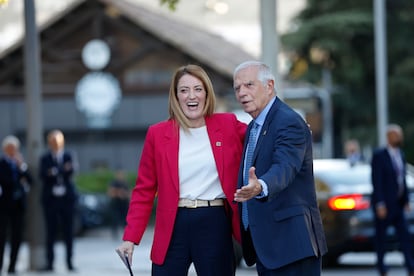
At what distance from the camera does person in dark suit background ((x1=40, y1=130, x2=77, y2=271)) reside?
19.2 m

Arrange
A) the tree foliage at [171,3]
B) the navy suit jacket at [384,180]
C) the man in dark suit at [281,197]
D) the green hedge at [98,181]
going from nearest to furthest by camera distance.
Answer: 1. the man in dark suit at [281,197]
2. the tree foliage at [171,3]
3. the navy suit jacket at [384,180]
4. the green hedge at [98,181]

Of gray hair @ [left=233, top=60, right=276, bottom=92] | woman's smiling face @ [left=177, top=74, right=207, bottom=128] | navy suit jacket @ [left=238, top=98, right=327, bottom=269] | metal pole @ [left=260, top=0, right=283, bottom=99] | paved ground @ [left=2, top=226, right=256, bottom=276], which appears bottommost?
paved ground @ [left=2, top=226, right=256, bottom=276]

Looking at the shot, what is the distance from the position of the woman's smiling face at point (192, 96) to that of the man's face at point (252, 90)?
0.48 meters

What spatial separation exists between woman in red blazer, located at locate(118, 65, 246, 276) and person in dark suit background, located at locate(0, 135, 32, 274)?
10.7m

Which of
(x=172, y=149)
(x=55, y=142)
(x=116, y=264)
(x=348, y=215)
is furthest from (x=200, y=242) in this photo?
(x=116, y=264)

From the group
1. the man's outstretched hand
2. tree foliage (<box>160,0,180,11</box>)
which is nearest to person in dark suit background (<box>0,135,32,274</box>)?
tree foliage (<box>160,0,180,11</box>)

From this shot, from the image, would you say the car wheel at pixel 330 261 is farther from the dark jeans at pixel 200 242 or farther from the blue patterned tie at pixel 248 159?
the blue patterned tie at pixel 248 159

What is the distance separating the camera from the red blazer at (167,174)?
26.9 ft

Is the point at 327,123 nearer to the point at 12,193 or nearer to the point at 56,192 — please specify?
the point at 56,192

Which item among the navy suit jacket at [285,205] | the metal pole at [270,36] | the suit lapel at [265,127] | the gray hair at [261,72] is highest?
the metal pole at [270,36]

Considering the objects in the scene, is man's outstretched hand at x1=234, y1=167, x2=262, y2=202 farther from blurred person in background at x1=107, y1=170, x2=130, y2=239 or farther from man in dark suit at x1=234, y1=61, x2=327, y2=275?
blurred person in background at x1=107, y1=170, x2=130, y2=239

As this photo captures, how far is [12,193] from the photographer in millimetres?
18859

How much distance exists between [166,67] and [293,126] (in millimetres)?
46004

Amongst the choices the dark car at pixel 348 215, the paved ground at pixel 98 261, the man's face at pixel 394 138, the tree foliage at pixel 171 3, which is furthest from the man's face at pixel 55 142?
the tree foliage at pixel 171 3
